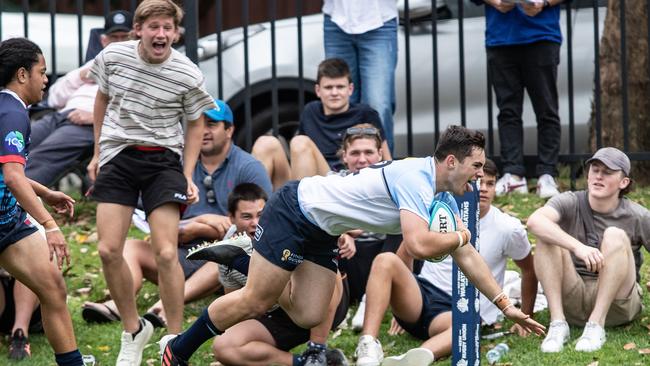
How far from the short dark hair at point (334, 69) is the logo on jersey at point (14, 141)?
298cm

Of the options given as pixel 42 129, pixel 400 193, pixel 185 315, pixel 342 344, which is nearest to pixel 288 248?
pixel 400 193

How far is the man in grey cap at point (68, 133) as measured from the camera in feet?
33.1

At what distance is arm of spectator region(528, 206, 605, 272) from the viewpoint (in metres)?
7.64

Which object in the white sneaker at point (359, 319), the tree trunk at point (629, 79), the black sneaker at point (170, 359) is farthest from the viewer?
the tree trunk at point (629, 79)

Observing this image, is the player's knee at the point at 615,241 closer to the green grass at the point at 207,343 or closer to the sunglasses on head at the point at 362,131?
the green grass at the point at 207,343

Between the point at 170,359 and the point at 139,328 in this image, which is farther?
the point at 139,328

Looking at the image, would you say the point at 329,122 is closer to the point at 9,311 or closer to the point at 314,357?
the point at 314,357

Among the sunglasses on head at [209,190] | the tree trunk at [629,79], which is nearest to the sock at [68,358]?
the sunglasses on head at [209,190]

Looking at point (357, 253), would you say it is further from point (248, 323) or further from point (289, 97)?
point (289, 97)

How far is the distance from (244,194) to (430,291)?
1289 millimetres

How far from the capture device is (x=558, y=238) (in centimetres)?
775

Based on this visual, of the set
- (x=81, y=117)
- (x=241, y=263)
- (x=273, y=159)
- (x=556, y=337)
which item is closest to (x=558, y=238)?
(x=556, y=337)

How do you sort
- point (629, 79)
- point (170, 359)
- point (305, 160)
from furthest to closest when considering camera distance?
point (629, 79) → point (305, 160) → point (170, 359)

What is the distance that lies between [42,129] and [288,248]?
3.85 m
